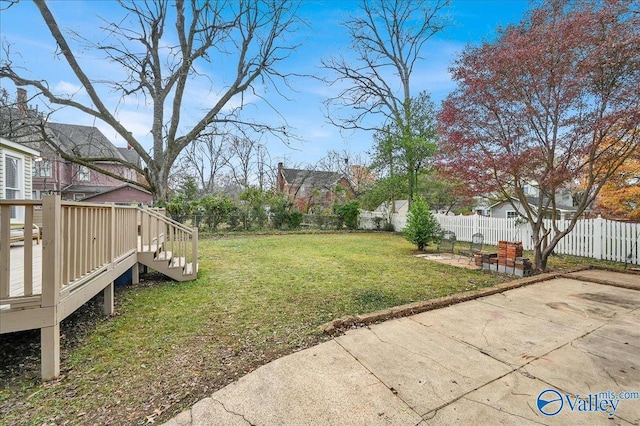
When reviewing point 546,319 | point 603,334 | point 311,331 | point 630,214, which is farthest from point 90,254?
point 630,214

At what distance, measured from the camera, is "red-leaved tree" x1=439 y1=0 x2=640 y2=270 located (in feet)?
16.6

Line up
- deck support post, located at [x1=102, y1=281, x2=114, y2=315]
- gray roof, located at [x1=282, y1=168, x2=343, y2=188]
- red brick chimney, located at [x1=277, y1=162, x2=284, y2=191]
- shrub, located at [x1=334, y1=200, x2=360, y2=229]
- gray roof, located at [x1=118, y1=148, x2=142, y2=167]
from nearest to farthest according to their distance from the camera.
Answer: deck support post, located at [x1=102, y1=281, x2=114, y2=315]
shrub, located at [x1=334, y1=200, x2=360, y2=229]
gray roof, located at [x1=282, y1=168, x2=343, y2=188]
gray roof, located at [x1=118, y1=148, x2=142, y2=167]
red brick chimney, located at [x1=277, y1=162, x2=284, y2=191]

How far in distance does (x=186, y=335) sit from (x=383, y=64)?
18229 millimetres

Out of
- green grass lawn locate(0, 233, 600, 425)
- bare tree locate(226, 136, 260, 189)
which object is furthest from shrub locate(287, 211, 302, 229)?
bare tree locate(226, 136, 260, 189)

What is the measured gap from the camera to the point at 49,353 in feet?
7.52

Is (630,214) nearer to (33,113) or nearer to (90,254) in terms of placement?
(90,254)

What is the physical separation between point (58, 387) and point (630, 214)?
14.5 meters

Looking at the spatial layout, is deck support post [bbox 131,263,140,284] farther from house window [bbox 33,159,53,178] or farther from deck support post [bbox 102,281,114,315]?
house window [bbox 33,159,53,178]

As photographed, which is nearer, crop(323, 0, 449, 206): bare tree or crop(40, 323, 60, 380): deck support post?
crop(40, 323, 60, 380): deck support post

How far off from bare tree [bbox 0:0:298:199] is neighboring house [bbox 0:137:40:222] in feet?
16.0

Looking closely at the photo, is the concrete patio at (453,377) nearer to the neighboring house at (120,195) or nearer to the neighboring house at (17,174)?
the neighboring house at (17,174)

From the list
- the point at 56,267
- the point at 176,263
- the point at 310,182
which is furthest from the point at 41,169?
the point at 56,267

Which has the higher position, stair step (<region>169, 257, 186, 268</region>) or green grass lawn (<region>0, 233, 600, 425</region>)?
stair step (<region>169, 257, 186, 268</region>)

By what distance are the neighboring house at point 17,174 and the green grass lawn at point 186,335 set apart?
17.8 ft
